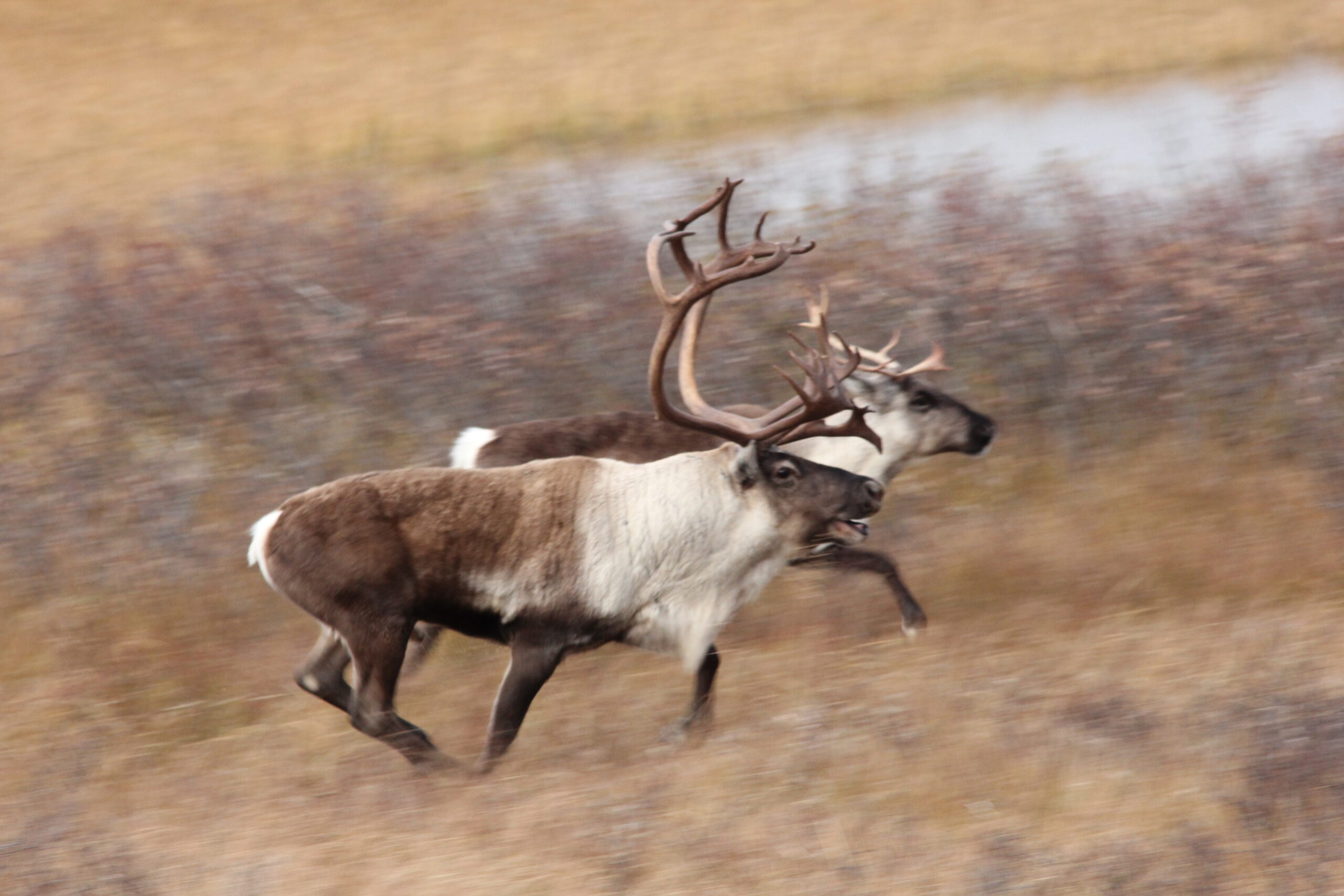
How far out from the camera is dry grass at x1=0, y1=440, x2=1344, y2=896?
4.60 m

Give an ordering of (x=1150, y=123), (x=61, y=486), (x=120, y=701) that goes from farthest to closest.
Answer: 1. (x=1150, y=123)
2. (x=61, y=486)
3. (x=120, y=701)

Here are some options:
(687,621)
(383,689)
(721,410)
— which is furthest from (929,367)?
(383,689)

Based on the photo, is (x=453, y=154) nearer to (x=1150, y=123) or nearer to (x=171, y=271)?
(x=171, y=271)

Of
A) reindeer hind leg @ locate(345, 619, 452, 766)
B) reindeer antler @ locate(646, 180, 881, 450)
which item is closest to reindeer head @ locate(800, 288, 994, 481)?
reindeer antler @ locate(646, 180, 881, 450)

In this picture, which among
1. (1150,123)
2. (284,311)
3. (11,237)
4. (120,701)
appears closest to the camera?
(120,701)

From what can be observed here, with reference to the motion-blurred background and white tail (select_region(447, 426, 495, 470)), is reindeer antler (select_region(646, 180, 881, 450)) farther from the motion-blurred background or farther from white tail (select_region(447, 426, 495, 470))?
the motion-blurred background

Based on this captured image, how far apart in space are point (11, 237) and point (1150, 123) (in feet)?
30.0

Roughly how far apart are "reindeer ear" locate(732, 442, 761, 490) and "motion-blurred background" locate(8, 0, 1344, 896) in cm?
92

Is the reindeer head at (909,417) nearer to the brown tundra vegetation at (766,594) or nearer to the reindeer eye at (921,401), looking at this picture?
the reindeer eye at (921,401)

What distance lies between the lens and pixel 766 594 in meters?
7.19

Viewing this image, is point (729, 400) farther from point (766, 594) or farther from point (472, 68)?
point (472, 68)

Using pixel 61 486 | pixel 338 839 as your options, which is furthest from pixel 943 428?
pixel 61 486

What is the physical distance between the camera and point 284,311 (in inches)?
355

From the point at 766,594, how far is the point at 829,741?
1867 millimetres
